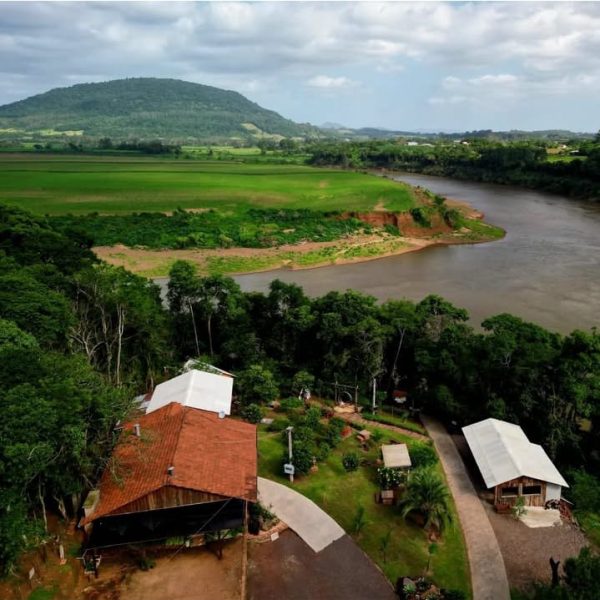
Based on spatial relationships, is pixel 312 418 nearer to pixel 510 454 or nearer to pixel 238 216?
pixel 510 454

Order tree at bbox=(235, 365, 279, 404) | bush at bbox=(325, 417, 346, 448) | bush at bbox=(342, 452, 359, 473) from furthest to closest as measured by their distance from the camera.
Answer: tree at bbox=(235, 365, 279, 404) < bush at bbox=(325, 417, 346, 448) < bush at bbox=(342, 452, 359, 473)

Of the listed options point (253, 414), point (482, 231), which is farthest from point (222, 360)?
point (482, 231)

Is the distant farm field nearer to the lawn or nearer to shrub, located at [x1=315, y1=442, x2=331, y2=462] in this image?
the lawn

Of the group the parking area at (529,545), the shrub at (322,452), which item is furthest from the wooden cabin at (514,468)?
the shrub at (322,452)

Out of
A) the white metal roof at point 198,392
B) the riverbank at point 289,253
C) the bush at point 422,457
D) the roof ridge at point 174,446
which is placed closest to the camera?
the roof ridge at point 174,446

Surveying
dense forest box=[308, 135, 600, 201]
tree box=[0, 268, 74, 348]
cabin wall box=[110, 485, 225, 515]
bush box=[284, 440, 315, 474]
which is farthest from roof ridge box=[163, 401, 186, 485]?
dense forest box=[308, 135, 600, 201]

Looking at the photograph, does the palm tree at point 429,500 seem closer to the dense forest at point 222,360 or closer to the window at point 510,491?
the window at point 510,491
